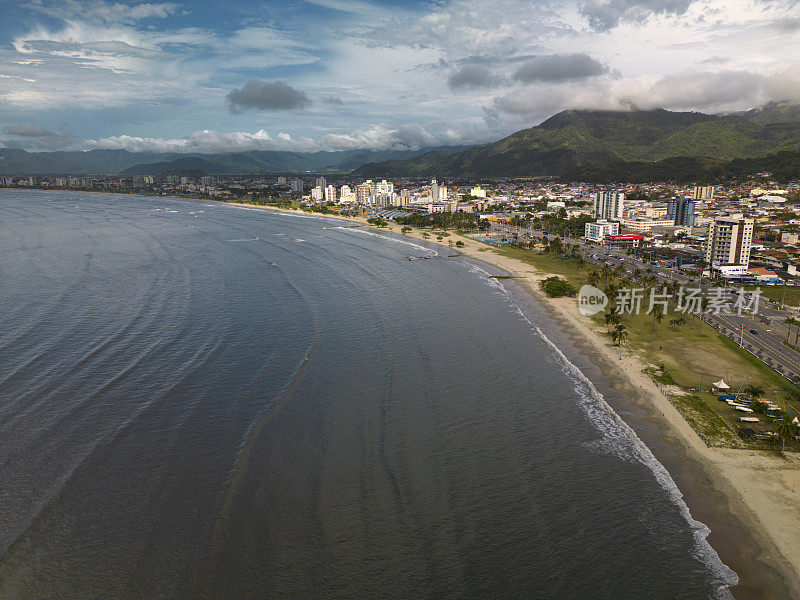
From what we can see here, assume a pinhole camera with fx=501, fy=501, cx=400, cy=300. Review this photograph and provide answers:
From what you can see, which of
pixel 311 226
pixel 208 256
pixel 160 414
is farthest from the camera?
pixel 311 226

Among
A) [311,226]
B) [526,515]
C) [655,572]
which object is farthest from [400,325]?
[311,226]

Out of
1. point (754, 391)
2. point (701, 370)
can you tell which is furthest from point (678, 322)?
point (754, 391)

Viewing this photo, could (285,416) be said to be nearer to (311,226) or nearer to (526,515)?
(526,515)

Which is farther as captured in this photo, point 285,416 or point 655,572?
point 285,416

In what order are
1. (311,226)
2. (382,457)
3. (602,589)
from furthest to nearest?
1. (311,226)
2. (382,457)
3. (602,589)

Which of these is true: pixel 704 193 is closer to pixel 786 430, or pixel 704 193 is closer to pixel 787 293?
pixel 787 293

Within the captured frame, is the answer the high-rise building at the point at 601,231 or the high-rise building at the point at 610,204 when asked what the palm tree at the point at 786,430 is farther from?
the high-rise building at the point at 610,204
